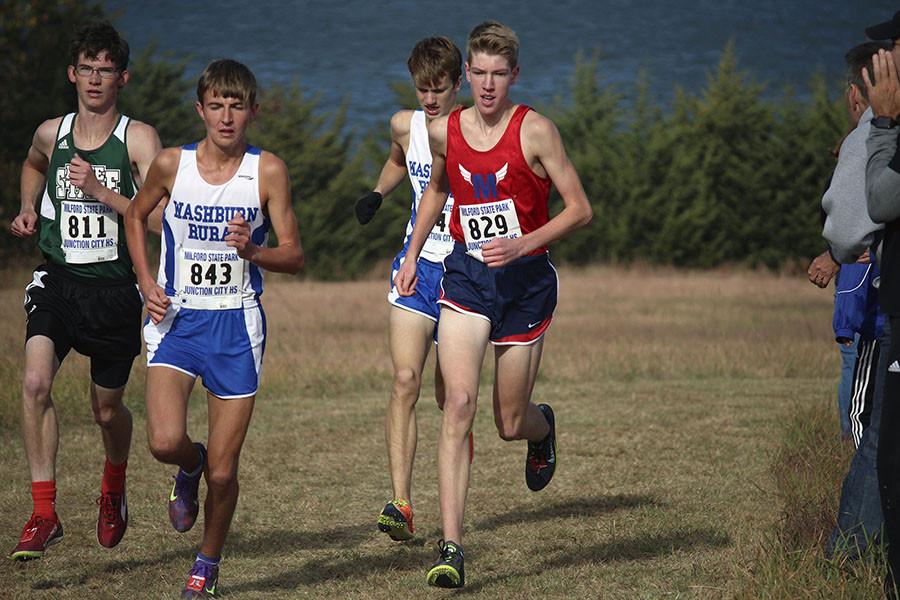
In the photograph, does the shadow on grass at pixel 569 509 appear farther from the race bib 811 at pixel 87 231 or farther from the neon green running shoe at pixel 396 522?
the race bib 811 at pixel 87 231

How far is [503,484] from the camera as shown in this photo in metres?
9.13

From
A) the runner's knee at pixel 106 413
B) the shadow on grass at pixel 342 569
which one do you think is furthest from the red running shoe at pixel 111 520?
the shadow on grass at pixel 342 569

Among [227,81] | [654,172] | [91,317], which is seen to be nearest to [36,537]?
[91,317]

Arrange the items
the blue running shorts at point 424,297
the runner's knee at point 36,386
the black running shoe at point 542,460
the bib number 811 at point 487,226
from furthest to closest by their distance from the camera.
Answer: the black running shoe at point 542,460
the blue running shorts at point 424,297
the runner's knee at point 36,386
the bib number 811 at point 487,226

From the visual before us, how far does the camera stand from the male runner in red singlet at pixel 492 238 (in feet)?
19.9

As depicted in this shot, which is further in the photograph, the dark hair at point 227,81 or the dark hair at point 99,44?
the dark hair at point 99,44

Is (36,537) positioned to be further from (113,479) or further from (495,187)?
(495,187)

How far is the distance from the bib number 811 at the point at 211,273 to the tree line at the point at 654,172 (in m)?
27.0

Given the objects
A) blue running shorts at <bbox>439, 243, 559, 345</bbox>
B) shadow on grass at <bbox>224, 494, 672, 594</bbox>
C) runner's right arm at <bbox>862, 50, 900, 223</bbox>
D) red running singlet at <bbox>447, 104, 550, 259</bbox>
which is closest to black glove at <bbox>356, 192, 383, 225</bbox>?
blue running shorts at <bbox>439, 243, 559, 345</bbox>

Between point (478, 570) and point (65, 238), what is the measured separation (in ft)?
8.49

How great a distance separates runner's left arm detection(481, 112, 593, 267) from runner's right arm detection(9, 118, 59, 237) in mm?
2317

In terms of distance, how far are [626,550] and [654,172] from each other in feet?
91.4

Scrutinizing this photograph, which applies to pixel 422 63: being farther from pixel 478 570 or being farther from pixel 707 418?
pixel 707 418

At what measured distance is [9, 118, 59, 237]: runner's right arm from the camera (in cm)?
675
